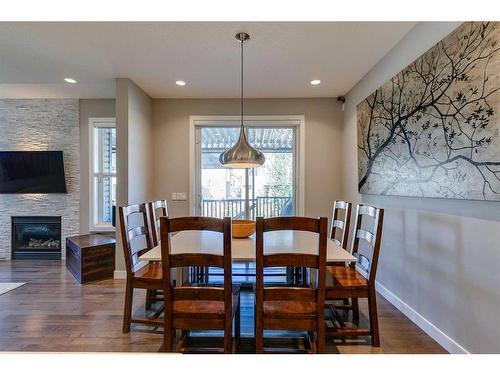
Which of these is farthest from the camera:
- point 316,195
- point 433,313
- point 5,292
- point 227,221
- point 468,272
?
point 316,195

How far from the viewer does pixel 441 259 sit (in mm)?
1973

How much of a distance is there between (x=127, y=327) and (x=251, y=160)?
1.74m

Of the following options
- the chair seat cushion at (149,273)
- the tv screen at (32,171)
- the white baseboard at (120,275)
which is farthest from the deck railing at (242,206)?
the tv screen at (32,171)

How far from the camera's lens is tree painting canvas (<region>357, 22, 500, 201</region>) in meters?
1.50

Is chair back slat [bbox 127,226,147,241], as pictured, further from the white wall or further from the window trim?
the white wall

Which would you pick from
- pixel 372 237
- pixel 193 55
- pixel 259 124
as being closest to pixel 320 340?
pixel 372 237

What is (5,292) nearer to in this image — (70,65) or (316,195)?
(70,65)

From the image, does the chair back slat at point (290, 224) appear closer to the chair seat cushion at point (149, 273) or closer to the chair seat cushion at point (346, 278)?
the chair seat cushion at point (346, 278)

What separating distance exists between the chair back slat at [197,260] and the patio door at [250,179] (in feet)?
9.32

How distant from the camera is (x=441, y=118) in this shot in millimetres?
1883

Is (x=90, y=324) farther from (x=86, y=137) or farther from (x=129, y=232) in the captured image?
(x=86, y=137)

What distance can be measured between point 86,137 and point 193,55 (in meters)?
2.74

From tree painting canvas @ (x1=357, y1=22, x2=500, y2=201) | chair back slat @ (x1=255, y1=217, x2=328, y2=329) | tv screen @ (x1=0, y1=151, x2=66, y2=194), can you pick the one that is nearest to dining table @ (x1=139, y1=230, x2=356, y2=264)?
chair back slat @ (x1=255, y1=217, x2=328, y2=329)
